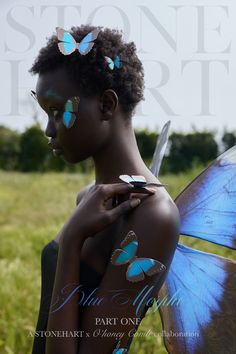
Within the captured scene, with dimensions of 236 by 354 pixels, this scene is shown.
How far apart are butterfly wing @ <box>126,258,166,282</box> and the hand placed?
99 millimetres

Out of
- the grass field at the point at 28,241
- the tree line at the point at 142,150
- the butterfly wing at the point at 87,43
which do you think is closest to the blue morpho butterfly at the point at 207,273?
the butterfly wing at the point at 87,43

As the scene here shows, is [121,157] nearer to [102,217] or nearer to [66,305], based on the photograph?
[102,217]

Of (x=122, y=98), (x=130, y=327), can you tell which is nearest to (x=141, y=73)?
(x=122, y=98)

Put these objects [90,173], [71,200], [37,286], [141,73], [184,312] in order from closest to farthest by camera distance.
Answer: [141,73] → [184,312] → [37,286] → [71,200] → [90,173]

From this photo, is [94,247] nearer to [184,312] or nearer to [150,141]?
[184,312]

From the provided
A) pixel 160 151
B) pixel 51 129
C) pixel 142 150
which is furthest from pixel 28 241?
pixel 51 129

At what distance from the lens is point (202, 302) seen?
1.40 metres

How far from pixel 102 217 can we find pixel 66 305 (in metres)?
0.20

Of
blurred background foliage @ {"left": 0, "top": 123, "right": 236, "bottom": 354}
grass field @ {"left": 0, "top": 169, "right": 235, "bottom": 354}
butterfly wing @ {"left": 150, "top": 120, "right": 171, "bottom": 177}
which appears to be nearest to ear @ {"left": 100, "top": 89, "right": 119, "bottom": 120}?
butterfly wing @ {"left": 150, "top": 120, "right": 171, "bottom": 177}

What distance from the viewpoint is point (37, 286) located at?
123 inches

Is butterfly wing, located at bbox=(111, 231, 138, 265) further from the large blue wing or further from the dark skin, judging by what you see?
the large blue wing

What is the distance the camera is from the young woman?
1.15 m

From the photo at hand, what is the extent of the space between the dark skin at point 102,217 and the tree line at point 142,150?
2761 millimetres

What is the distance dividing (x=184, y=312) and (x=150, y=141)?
3398 millimetres
